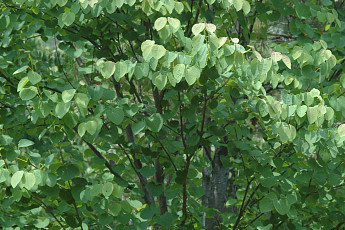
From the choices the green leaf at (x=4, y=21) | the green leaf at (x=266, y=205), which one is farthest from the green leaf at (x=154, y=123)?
the green leaf at (x=4, y=21)

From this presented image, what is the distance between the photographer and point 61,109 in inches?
77.7

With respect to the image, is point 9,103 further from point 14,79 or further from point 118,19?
point 118,19

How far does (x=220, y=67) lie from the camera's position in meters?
1.97

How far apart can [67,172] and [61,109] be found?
1.80ft

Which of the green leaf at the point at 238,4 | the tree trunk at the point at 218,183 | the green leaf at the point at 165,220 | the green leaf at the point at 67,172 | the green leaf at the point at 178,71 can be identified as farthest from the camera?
the tree trunk at the point at 218,183

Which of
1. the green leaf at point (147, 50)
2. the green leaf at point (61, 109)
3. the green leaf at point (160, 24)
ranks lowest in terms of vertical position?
the green leaf at point (61, 109)

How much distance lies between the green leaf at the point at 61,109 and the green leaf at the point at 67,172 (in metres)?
0.53

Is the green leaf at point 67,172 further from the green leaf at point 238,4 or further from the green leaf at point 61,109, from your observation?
the green leaf at point 238,4

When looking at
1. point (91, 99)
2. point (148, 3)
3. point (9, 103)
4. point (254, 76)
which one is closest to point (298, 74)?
point (254, 76)

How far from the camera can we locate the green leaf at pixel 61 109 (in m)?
1.96

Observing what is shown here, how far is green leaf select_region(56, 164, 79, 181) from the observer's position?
2.42m

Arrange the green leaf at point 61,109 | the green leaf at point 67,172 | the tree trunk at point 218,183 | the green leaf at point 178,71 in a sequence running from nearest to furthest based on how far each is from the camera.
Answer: the green leaf at point 178,71 < the green leaf at point 61,109 < the green leaf at point 67,172 < the tree trunk at point 218,183

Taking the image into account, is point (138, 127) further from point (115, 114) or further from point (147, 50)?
point (147, 50)

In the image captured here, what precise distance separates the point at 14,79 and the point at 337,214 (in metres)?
1.96
